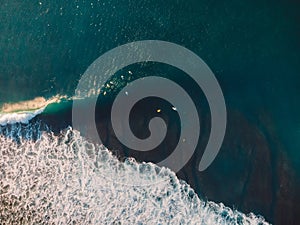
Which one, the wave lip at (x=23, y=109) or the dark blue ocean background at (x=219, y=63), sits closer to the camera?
the dark blue ocean background at (x=219, y=63)

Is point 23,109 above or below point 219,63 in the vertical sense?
below

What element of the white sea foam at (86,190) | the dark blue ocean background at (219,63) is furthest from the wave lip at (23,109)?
the white sea foam at (86,190)

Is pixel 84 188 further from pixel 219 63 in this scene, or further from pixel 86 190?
pixel 219 63

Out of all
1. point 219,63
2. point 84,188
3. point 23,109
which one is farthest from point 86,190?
point 219,63

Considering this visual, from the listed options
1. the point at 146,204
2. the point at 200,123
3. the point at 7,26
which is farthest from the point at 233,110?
the point at 7,26

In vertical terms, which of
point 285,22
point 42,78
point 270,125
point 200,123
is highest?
point 285,22

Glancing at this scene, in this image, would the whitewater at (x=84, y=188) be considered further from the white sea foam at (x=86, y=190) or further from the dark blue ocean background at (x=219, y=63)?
the dark blue ocean background at (x=219, y=63)

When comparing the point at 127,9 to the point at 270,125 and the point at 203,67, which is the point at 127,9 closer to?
the point at 203,67
